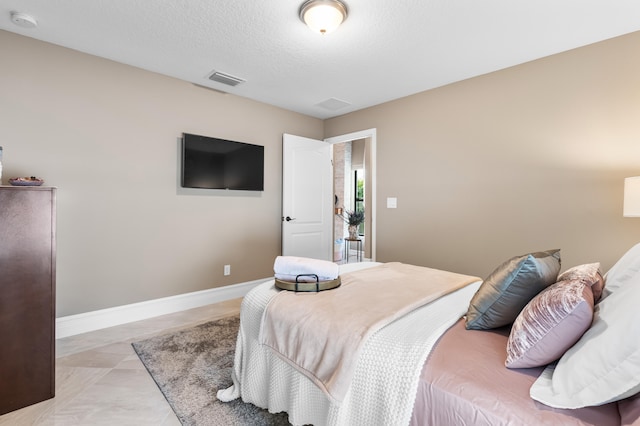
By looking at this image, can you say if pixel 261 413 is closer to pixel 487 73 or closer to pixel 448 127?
pixel 448 127

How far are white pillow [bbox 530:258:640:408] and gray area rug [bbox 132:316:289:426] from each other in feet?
4.10

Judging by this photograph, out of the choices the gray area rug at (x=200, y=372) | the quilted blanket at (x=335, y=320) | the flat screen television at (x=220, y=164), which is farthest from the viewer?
the flat screen television at (x=220, y=164)

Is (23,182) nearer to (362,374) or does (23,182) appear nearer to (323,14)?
(323,14)

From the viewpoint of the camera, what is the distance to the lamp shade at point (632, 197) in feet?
6.28

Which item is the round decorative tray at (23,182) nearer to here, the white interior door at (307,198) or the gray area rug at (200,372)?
the gray area rug at (200,372)

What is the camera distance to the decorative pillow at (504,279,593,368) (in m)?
0.92

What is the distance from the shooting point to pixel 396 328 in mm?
1245

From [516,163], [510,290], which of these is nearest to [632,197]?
[516,163]

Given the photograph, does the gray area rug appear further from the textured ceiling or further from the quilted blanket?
the textured ceiling

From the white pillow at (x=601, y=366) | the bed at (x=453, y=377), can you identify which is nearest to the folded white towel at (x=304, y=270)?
the bed at (x=453, y=377)

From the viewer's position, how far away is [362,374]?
1112 mm

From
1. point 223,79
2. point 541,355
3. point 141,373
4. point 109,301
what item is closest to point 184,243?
point 109,301

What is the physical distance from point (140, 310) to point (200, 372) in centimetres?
137

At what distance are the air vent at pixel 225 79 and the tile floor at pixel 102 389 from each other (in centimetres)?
245
